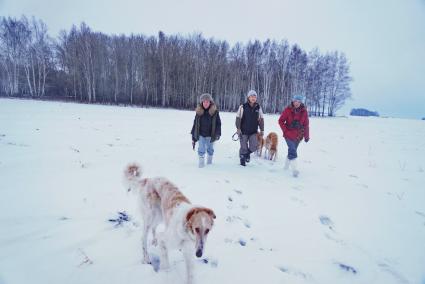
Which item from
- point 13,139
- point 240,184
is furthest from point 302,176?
point 13,139

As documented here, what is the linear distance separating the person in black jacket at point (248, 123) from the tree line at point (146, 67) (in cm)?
2665

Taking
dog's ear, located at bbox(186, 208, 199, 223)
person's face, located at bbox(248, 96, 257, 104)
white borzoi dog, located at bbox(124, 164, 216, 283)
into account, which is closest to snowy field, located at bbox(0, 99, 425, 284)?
white borzoi dog, located at bbox(124, 164, 216, 283)

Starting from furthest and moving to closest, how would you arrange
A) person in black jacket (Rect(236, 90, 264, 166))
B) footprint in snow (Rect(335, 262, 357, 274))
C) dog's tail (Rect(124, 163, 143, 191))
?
person in black jacket (Rect(236, 90, 264, 166)), dog's tail (Rect(124, 163, 143, 191)), footprint in snow (Rect(335, 262, 357, 274))

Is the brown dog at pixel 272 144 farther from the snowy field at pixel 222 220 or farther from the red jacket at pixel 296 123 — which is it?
the red jacket at pixel 296 123

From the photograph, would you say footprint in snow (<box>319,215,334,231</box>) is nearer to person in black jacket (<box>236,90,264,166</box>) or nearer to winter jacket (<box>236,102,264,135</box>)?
person in black jacket (<box>236,90,264,166</box>)

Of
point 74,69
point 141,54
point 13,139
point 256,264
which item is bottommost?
point 256,264

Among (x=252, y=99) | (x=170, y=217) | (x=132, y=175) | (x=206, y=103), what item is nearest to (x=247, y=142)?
(x=252, y=99)

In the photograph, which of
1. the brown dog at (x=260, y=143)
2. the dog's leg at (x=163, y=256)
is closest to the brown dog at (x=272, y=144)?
the brown dog at (x=260, y=143)

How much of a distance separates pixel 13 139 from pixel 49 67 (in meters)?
35.2

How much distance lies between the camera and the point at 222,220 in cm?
411

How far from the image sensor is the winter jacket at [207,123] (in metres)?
6.82

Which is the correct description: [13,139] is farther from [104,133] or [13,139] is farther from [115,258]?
[115,258]

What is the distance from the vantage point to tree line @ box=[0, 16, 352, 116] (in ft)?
102

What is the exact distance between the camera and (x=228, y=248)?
3.42 meters
